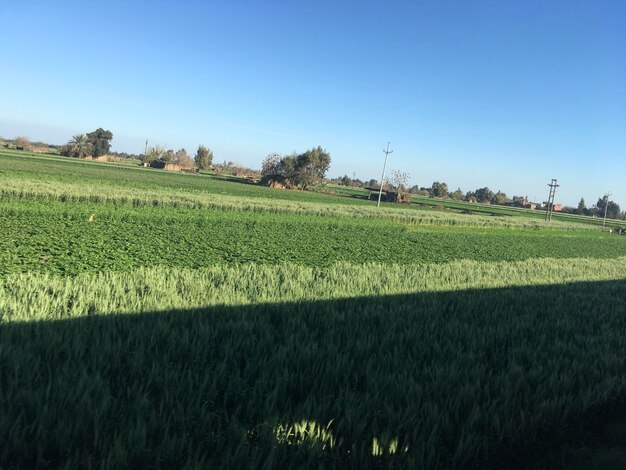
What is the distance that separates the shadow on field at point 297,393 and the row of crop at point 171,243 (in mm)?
5688

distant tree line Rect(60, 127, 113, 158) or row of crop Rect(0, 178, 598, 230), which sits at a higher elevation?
distant tree line Rect(60, 127, 113, 158)

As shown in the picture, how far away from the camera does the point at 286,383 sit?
11.0ft

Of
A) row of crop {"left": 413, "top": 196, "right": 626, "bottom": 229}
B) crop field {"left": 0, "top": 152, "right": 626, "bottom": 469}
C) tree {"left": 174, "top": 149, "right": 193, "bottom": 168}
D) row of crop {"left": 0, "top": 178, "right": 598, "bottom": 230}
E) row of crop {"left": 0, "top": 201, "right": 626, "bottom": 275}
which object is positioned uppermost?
tree {"left": 174, "top": 149, "right": 193, "bottom": 168}

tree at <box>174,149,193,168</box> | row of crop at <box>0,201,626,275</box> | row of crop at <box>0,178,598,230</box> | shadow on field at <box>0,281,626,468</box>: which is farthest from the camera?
tree at <box>174,149,193,168</box>

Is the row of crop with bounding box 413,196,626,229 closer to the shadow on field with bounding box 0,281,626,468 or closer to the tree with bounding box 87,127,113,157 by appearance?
the shadow on field with bounding box 0,281,626,468

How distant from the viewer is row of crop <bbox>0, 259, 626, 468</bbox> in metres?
2.49

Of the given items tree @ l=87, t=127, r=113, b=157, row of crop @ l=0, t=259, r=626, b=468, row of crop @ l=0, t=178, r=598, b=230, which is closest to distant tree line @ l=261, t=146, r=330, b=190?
row of crop @ l=0, t=178, r=598, b=230

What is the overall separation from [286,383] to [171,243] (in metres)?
11.0

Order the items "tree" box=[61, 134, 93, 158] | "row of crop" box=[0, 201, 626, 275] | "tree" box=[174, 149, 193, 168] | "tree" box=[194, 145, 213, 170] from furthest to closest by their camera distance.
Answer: "tree" box=[194, 145, 213, 170]
"tree" box=[174, 149, 193, 168]
"tree" box=[61, 134, 93, 158]
"row of crop" box=[0, 201, 626, 275]

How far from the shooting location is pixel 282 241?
662 inches

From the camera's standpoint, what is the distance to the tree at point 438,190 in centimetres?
15762

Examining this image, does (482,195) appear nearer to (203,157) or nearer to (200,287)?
(203,157)

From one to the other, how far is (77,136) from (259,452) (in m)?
127

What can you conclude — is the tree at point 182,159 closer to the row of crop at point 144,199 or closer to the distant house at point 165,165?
the distant house at point 165,165
